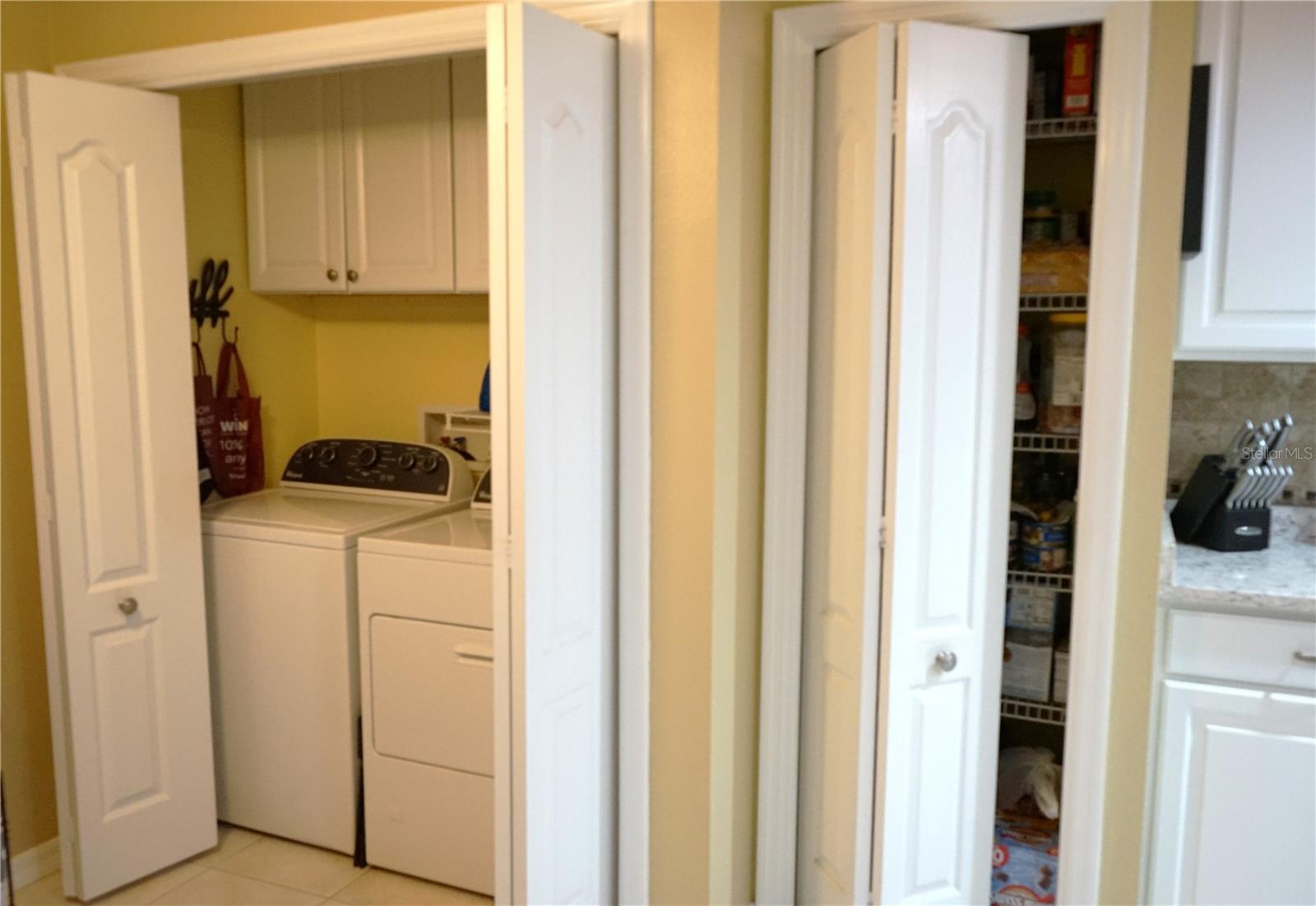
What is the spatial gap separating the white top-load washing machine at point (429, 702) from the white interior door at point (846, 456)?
822 millimetres

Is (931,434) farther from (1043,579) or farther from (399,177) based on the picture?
(399,177)

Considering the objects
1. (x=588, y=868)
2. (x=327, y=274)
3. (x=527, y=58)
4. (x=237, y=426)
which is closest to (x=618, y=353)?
(x=527, y=58)

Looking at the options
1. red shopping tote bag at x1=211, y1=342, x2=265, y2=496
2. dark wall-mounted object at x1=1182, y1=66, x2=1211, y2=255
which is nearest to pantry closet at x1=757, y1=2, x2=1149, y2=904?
dark wall-mounted object at x1=1182, y1=66, x2=1211, y2=255

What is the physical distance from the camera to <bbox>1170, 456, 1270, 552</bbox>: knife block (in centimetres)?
220

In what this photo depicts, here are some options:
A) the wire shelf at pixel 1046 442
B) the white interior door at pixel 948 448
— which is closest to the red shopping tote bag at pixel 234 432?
the white interior door at pixel 948 448

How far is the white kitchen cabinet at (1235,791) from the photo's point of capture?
6.37ft

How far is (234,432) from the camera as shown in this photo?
305 centimetres

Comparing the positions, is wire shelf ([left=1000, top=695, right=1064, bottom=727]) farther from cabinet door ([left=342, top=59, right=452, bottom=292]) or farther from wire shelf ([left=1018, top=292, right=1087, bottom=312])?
cabinet door ([left=342, top=59, right=452, bottom=292])

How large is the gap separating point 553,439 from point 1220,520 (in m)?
1.50

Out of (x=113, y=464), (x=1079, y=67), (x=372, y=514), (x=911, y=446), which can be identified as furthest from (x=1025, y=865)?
(x=113, y=464)

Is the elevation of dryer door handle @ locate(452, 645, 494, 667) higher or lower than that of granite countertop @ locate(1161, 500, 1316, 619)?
lower

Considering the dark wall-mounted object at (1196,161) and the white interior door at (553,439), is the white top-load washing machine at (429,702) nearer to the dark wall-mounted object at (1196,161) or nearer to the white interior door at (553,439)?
the white interior door at (553,439)

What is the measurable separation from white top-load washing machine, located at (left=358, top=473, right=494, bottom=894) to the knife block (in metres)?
1.65

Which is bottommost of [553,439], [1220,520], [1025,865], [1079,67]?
[1025,865]
